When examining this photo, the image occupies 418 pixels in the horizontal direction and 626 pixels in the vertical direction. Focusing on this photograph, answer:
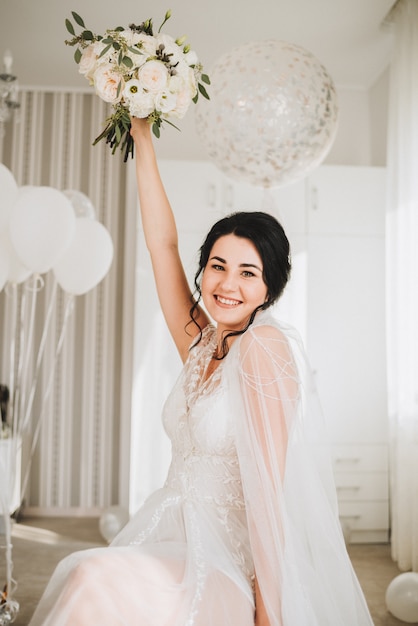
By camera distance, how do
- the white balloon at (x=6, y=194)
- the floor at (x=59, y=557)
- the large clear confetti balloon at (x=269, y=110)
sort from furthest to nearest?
the floor at (x=59, y=557) < the white balloon at (x=6, y=194) < the large clear confetti balloon at (x=269, y=110)

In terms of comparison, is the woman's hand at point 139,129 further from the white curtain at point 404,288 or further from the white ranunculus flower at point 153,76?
the white curtain at point 404,288

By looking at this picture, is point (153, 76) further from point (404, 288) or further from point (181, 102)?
point (404, 288)

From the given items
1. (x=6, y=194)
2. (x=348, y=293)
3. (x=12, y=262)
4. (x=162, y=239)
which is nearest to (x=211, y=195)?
(x=348, y=293)

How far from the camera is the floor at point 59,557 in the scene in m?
2.54

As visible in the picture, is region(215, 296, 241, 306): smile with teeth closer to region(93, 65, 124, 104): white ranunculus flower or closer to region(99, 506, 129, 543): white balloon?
region(93, 65, 124, 104): white ranunculus flower

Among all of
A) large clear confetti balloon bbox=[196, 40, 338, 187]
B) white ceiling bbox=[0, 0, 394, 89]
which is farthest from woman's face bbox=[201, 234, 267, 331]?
white ceiling bbox=[0, 0, 394, 89]

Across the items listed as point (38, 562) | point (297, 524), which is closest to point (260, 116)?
point (297, 524)

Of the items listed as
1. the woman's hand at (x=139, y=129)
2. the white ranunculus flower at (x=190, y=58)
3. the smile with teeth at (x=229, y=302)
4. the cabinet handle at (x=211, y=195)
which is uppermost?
the cabinet handle at (x=211, y=195)

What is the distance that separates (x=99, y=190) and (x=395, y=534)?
2923mm

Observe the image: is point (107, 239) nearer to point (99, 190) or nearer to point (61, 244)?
point (61, 244)

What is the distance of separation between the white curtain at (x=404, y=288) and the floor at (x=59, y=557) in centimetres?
18

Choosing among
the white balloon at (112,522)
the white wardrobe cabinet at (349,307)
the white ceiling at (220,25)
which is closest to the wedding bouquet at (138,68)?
the white ceiling at (220,25)

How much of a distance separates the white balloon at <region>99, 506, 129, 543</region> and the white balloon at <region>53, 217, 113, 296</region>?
1.49 metres

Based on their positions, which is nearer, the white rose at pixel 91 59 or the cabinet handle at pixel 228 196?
the white rose at pixel 91 59
